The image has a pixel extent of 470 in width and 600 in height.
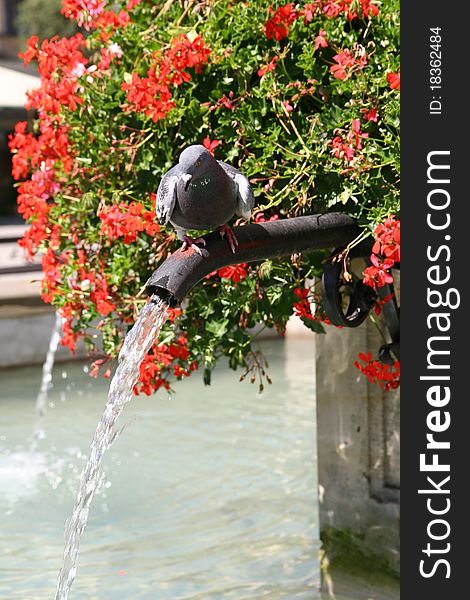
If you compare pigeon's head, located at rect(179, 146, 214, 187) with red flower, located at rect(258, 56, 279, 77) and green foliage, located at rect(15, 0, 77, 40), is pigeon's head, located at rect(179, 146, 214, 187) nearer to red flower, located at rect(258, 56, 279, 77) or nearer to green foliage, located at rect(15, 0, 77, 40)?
red flower, located at rect(258, 56, 279, 77)

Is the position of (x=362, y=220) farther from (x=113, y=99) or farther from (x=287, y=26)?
(x=113, y=99)

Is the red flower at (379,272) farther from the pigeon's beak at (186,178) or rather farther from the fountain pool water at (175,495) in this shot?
the fountain pool water at (175,495)

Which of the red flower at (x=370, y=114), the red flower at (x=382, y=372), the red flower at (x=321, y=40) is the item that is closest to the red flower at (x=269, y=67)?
the red flower at (x=321, y=40)

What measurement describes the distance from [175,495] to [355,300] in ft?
10.5

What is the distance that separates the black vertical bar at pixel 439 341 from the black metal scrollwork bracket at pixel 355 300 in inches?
22.4

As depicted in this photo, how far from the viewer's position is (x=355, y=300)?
3.61 m

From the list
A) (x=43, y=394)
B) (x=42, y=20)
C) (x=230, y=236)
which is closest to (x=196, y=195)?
(x=230, y=236)

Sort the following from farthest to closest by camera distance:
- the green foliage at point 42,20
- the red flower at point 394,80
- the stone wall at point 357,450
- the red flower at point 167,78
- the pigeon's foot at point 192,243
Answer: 1. the green foliage at point 42,20
2. the stone wall at point 357,450
3. the red flower at point 167,78
4. the red flower at point 394,80
5. the pigeon's foot at point 192,243

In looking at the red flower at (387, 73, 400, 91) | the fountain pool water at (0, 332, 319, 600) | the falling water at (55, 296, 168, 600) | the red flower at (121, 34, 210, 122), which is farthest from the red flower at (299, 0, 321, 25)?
the fountain pool water at (0, 332, 319, 600)

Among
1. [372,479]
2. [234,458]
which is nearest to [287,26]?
[372,479]

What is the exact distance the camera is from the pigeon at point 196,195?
9.27ft

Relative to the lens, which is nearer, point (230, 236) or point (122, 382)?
point (230, 236)

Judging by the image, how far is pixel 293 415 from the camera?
8477 millimetres

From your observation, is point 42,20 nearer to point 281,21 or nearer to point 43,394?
point 43,394
